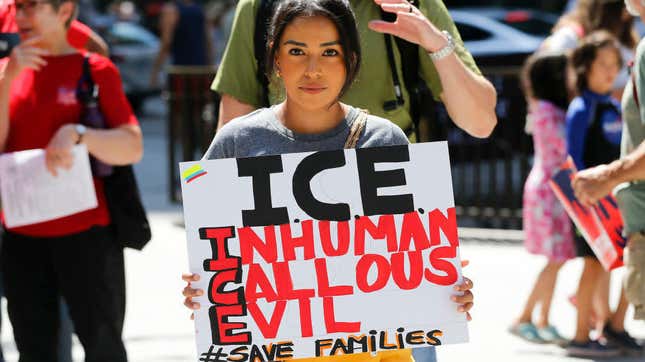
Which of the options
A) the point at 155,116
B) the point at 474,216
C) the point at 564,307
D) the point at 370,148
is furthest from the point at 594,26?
the point at 155,116

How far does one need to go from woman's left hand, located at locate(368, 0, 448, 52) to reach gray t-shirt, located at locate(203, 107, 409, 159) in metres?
0.39

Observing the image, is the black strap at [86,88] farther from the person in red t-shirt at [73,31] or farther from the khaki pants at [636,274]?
the khaki pants at [636,274]

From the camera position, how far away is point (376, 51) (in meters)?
4.21

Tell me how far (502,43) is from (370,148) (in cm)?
1134

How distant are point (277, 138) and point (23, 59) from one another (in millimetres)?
1594

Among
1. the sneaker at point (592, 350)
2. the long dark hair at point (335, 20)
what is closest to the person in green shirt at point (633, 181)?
the long dark hair at point (335, 20)

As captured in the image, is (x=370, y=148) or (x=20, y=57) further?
(x=20, y=57)

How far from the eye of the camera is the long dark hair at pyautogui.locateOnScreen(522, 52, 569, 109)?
741 cm

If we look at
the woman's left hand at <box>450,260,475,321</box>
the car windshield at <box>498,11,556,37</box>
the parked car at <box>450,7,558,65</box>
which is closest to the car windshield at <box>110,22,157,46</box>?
the car windshield at <box>498,11,556,37</box>

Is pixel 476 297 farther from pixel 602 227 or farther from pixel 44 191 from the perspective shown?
pixel 44 191

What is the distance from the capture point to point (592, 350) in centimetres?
684

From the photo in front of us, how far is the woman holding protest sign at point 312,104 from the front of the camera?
11.6 ft

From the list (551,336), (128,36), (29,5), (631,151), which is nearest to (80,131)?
(29,5)

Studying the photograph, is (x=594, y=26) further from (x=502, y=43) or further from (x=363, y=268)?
(x=502, y=43)
